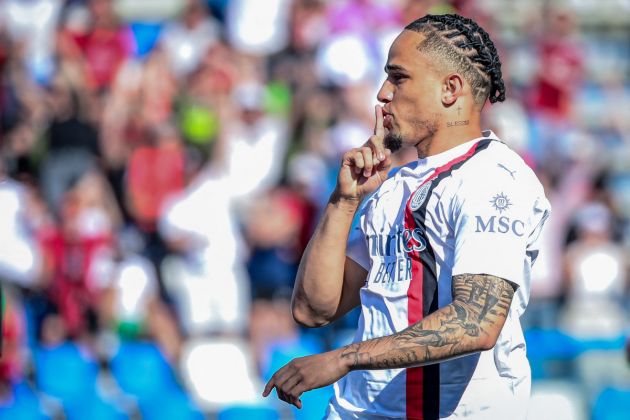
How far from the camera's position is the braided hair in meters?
3.48

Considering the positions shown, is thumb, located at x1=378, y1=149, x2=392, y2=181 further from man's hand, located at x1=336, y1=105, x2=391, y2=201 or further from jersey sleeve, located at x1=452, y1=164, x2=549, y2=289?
jersey sleeve, located at x1=452, y1=164, x2=549, y2=289

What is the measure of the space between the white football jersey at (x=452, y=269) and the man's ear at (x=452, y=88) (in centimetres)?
15

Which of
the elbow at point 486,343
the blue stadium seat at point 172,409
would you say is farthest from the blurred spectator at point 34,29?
the elbow at point 486,343

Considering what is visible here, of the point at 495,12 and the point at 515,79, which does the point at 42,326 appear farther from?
the point at 495,12

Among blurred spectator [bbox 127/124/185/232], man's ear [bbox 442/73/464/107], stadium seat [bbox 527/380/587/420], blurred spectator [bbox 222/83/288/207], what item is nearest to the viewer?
man's ear [bbox 442/73/464/107]

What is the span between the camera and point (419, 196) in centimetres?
339

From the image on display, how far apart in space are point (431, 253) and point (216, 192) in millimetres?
6250

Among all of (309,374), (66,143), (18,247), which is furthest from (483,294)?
(66,143)

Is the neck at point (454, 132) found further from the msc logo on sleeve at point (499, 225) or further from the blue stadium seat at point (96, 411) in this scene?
the blue stadium seat at point (96, 411)

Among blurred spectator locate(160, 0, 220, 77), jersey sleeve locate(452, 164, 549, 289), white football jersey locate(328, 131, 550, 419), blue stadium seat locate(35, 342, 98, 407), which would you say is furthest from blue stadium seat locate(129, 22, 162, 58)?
jersey sleeve locate(452, 164, 549, 289)

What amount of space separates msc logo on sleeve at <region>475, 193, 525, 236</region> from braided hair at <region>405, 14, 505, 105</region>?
0.49 meters

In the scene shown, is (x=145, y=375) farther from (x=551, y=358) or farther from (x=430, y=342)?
(x=430, y=342)

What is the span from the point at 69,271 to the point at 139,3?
4085 mm

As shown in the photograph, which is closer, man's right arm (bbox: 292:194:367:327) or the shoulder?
the shoulder
